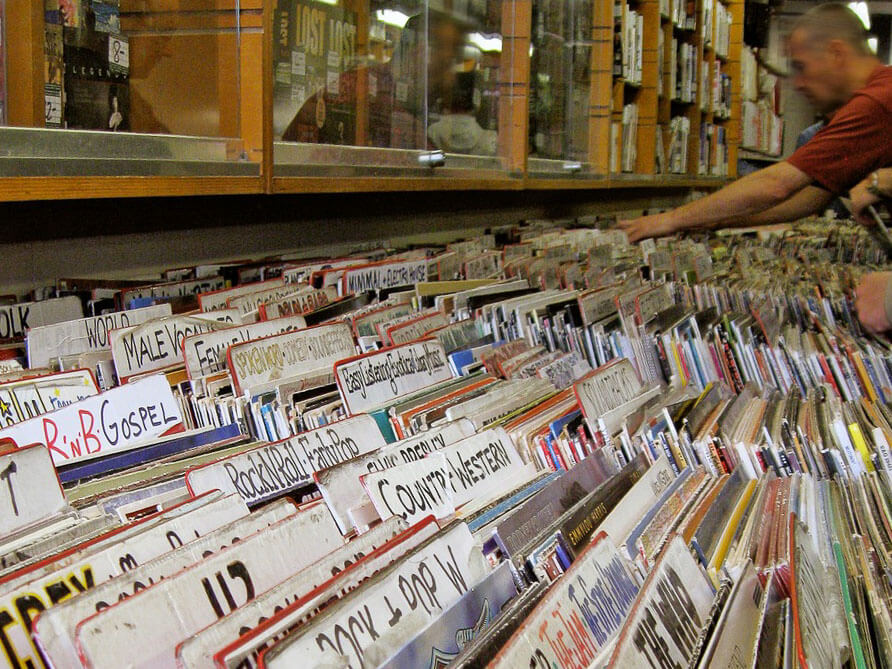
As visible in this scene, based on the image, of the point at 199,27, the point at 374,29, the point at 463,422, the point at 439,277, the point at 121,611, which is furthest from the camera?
the point at 374,29

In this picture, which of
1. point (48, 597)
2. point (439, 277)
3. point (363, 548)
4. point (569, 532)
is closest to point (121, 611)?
point (48, 597)

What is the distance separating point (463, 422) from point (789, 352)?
4.18 ft

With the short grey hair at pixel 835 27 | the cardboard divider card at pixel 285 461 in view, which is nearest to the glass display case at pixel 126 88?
the cardboard divider card at pixel 285 461

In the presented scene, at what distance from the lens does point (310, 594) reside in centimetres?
75

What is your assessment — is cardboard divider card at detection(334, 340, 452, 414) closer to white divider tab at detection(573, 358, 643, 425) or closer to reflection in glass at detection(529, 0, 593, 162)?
white divider tab at detection(573, 358, 643, 425)

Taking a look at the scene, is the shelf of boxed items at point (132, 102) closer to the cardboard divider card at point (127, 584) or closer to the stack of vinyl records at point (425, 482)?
the stack of vinyl records at point (425, 482)

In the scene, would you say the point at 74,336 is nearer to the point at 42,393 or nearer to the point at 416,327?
the point at 42,393

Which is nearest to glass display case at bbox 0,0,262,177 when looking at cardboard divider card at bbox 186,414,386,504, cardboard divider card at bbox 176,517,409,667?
cardboard divider card at bbox 186,414,386,504

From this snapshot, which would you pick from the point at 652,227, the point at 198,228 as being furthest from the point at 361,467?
the point at 652,227

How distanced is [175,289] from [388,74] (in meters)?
1.29

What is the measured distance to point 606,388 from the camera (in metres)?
1.63

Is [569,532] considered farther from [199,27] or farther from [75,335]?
[199,27]

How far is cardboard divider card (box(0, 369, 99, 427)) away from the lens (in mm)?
1234

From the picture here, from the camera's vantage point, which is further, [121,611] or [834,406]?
[834,406]
